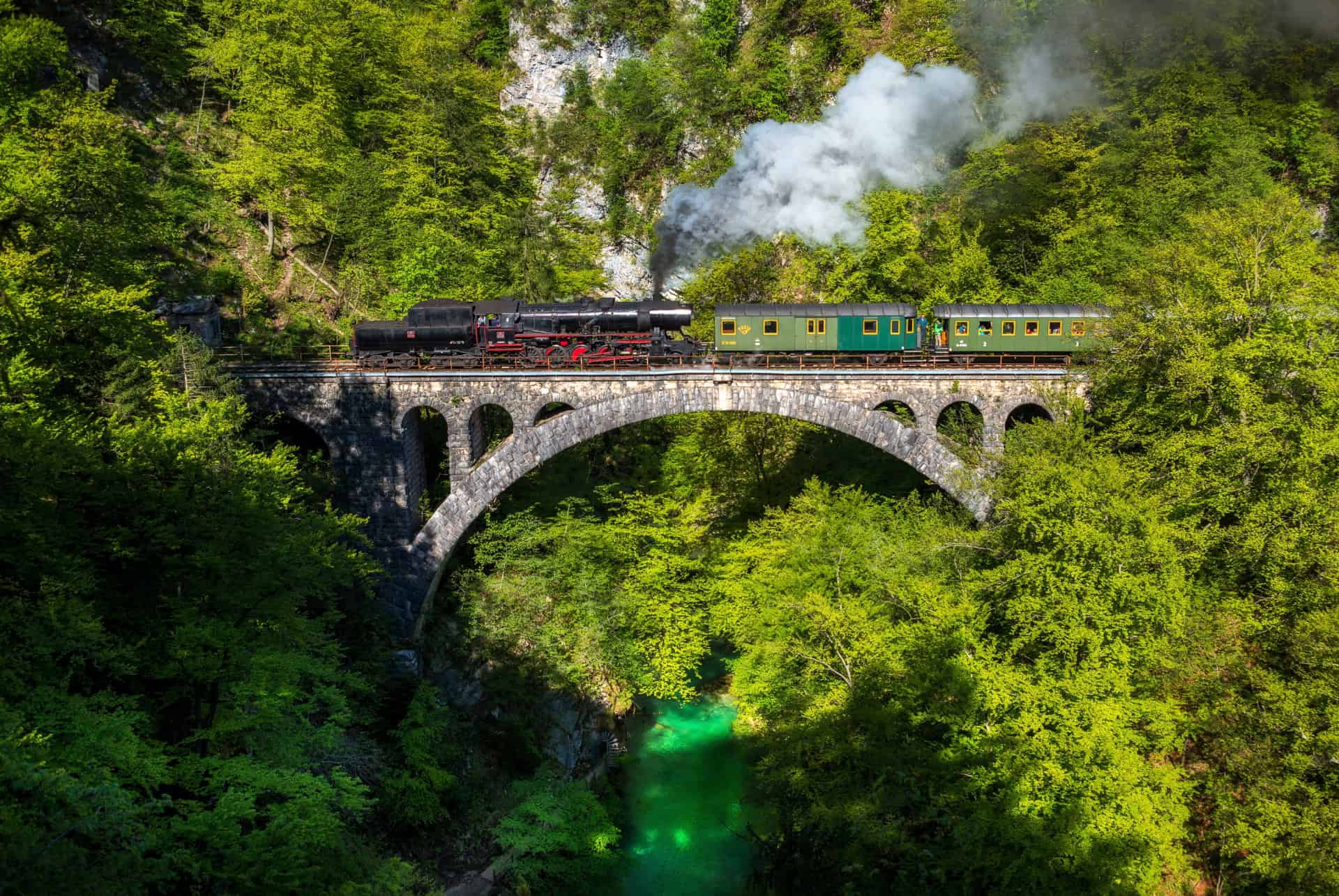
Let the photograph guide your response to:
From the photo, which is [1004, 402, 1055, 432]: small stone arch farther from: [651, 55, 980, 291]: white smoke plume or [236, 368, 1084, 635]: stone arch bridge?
[651, 55, 980, 291]: white smoke plume

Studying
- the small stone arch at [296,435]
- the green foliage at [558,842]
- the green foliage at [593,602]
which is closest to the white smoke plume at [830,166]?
the green foliage at [593,602]

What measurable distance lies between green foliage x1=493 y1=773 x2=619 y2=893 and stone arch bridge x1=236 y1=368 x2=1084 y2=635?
24.5ft

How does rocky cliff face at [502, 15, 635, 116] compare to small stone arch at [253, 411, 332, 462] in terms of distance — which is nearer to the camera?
small stone arch at [253, 411, 332, 462]

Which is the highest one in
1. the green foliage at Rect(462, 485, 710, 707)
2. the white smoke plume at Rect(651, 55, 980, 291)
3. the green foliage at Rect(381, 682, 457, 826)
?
the white smoke plume at Rect(651, 55, 980, 291)

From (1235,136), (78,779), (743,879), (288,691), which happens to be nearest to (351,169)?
(288,691)

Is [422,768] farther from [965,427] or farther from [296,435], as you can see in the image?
[965,427]

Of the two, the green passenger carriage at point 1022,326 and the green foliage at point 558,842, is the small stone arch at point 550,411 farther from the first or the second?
the green passenger carriage at point 1022,326

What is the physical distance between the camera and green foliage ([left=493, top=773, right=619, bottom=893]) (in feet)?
62.8

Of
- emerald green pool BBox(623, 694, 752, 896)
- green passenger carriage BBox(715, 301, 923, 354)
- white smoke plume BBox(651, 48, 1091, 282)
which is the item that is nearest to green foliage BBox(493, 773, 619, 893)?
emerald green pool BBox(623, 694, 752, 896)

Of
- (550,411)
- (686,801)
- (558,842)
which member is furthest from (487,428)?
(558,842)

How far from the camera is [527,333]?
26219 mm

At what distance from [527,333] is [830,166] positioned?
16731 millimetres

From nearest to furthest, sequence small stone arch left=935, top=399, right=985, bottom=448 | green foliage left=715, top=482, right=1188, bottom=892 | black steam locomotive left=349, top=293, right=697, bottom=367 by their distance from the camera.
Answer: green foliage left=715, top=482, right=1188, bottom=892, small stone arch left=935, top=399, right=985, bottom=448, black steam locomotive left=349, top=293, right=697, bottom=367

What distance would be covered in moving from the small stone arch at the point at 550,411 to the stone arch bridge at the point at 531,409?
0.46 feet
